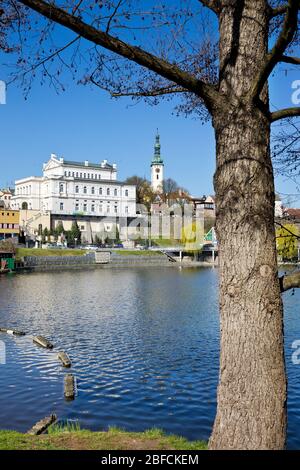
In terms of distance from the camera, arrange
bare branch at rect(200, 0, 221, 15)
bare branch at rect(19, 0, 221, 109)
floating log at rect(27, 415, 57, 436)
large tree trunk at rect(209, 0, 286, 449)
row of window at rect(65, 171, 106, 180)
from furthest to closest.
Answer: row of window at rect(65, 171, 106, 180) < floating log at rect(27, 415, 57, 436) < bare branch at rect(200, 0, 221, 15) < large tree trunk at rect(209, 0, 286, 449) < bare branch at rect(19, 0, 221, 109)

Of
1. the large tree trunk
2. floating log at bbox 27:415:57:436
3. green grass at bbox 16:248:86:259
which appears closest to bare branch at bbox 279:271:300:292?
the large tree trunk

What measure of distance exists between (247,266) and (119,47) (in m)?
2.21

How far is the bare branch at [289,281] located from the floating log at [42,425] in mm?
6888

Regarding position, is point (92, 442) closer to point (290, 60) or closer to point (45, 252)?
point (290, 60)

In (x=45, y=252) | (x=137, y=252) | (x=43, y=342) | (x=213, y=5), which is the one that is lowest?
(x=43, y=342)

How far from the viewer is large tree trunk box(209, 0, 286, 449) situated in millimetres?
4305

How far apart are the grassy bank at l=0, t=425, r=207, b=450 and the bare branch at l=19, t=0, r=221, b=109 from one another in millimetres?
5292

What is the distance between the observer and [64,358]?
1728cm

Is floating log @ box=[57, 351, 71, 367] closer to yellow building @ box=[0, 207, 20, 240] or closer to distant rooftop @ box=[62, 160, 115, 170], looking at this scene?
yellow building @ box=[0, 207, 20, 240]

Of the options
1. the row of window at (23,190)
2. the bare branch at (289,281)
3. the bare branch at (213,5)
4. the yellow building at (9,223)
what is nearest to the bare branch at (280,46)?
the bare branch at (213,5)

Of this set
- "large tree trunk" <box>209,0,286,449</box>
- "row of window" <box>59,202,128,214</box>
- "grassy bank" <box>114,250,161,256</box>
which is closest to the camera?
"large tree trunk" <box>209,0,286,449</box>

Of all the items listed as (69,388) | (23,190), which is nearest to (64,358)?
(69,388)
